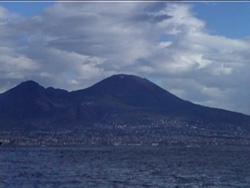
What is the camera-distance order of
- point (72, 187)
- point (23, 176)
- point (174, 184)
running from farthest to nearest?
point (23, 176) < point (174, 184) < point (72, 187)

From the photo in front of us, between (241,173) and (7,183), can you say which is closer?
(7,183)

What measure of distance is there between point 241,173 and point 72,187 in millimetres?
29616

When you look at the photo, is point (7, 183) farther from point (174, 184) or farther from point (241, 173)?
point (241, 173)

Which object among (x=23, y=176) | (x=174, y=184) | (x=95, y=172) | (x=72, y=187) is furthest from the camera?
(x=95, y=172)

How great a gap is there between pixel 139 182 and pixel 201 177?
36.1ft

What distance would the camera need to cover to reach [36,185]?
55.8m

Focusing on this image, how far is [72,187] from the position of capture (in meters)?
54.2

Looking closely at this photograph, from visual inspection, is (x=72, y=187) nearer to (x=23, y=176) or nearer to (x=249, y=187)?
(x=23, y=176)

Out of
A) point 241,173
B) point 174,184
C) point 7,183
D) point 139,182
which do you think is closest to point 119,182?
point 139,182

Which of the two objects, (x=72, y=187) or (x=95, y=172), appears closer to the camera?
(x=72, y=187)

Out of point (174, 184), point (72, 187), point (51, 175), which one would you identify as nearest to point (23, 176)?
point (51, 175)

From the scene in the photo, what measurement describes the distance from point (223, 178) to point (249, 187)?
10.4 metres

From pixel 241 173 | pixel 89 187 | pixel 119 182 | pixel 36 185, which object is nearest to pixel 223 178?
pixel 241 173

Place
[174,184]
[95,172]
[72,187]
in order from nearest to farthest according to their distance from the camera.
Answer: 1. [72,187]
2. [174,184]
3. [95,172]
